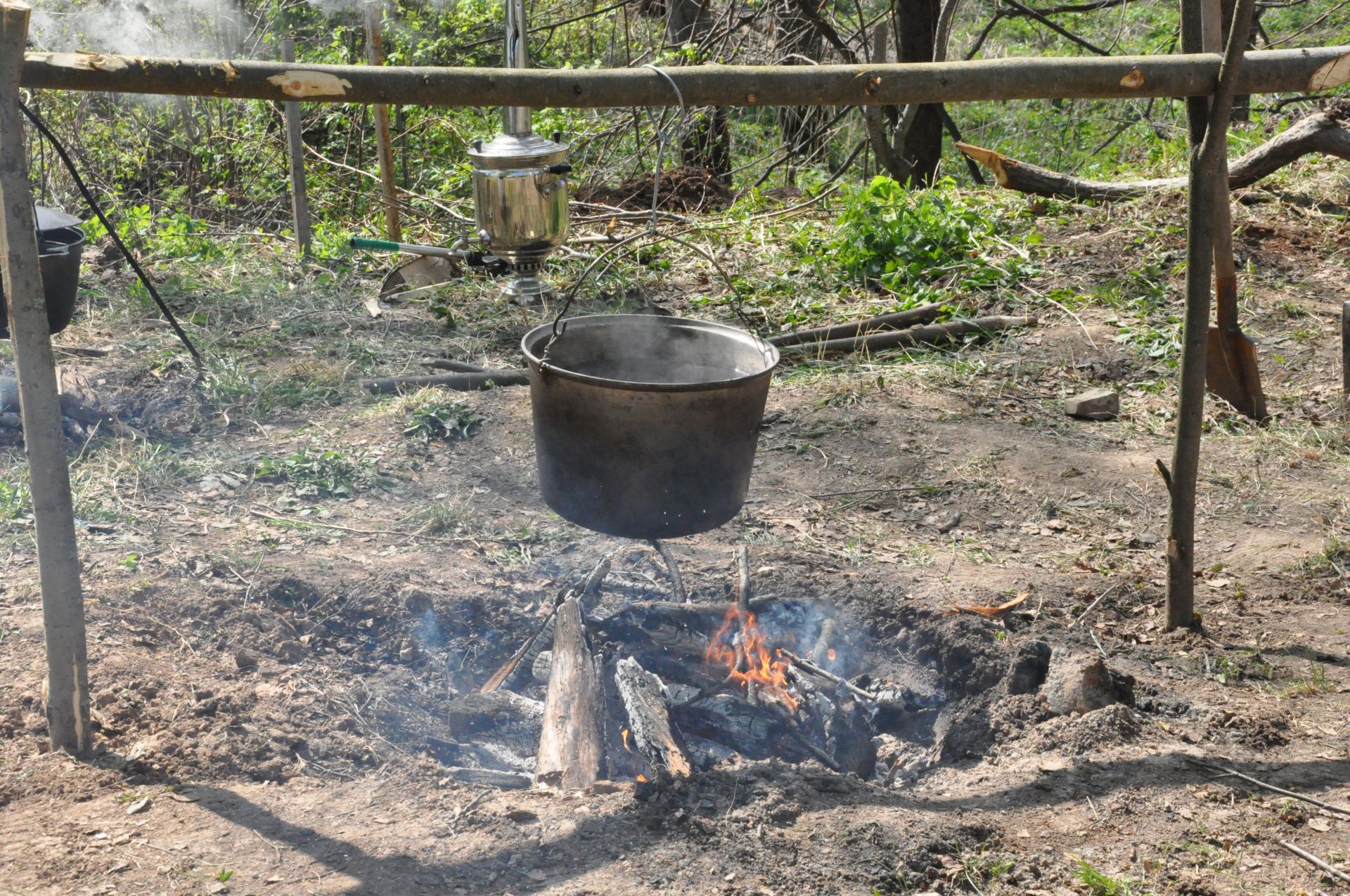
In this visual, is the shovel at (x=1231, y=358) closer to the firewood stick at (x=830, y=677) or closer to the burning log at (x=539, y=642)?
the firewood stick at (x=830, y=677)

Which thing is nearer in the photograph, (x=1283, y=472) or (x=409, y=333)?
(x=1283, y=472)

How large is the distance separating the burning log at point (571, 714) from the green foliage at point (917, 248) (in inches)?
181

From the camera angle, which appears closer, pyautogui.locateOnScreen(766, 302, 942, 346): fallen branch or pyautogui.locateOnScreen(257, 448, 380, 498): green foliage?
pyautogui.locateOnScreen(257, 448, 380, 498): green foliage

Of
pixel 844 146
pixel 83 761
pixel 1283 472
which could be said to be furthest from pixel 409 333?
pixel 844 146

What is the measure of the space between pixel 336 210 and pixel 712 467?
8.58 meters

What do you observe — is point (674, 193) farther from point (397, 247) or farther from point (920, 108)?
point (397, 247)

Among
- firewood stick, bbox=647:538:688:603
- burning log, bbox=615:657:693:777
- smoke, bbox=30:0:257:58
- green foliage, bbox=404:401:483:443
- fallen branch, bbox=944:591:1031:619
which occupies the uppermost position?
smoke, bbox=30:0:257:58

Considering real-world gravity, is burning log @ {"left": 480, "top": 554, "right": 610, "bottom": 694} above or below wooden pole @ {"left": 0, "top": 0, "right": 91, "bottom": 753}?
below

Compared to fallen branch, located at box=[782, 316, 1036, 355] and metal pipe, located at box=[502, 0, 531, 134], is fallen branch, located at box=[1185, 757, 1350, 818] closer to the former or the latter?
metal pipe, located at box=[502, 0, 531, 134]

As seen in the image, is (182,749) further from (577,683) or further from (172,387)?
(172,387)

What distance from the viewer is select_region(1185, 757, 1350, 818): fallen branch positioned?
281cm

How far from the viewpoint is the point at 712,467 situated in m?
3.20

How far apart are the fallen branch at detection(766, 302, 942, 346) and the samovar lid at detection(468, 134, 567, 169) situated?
7.12 ft

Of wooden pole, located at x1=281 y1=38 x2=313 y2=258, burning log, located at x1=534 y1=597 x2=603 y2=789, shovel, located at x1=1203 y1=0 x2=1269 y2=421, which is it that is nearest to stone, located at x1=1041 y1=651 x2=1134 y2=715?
burning log, located at x1=534 y1=597 x2=603 y2=789
